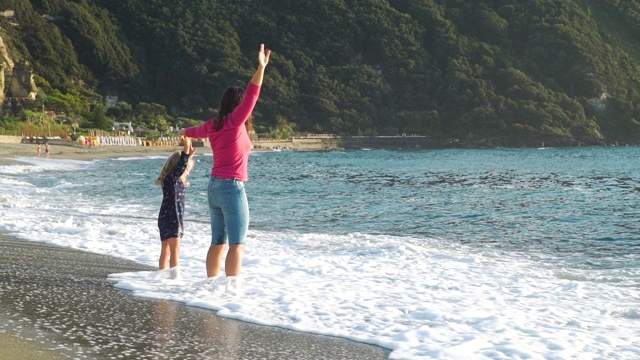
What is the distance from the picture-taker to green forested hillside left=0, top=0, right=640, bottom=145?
12962cm

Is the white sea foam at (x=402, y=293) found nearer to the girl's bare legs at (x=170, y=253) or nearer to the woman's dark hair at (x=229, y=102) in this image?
the girl's bare legs at (x=170, y=253)

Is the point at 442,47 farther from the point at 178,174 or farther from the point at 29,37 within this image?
the point at 178,174

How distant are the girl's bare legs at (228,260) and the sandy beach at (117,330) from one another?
66 cm

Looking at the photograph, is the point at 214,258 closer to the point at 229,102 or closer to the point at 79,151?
the point at 229,102

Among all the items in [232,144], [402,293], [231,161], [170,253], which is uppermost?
[232,144]

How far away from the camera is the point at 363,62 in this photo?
150750mm

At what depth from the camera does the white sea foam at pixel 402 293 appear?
4.99 metres

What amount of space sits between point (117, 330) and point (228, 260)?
5.14 feet

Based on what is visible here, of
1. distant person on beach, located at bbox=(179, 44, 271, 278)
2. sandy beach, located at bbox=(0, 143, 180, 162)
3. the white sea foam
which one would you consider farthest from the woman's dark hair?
sandy beach, located at bbox=(0, 143, 180, 162)

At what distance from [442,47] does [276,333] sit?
148351 mm

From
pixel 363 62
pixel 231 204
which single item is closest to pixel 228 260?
pixel 231 204

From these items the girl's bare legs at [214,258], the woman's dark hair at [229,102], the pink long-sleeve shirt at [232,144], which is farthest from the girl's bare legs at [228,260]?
the woman's dark hair at [229,102]

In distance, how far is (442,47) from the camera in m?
149

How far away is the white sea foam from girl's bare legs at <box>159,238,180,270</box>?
16 centimetres
